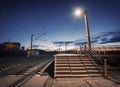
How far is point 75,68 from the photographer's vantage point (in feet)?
31.6

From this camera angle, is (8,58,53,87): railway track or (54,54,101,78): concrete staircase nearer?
(8,58,53,87): railway track

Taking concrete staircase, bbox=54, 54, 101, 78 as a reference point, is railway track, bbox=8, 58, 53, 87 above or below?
below

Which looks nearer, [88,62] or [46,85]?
[46,85]

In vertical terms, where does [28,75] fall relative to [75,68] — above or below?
below

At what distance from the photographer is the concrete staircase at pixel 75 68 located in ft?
29.4

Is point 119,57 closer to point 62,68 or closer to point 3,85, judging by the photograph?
point 62,68

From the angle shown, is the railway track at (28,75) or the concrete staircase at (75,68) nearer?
the railway track at (28,75)

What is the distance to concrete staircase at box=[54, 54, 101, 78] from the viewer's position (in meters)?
8.96

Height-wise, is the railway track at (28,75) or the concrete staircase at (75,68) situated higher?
the concrete staircase at (75,68)

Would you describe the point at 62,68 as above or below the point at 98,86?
above

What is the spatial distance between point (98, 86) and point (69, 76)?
258 centimetres

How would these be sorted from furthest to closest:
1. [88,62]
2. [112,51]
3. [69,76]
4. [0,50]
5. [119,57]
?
1. [0,50]
2. [112,51]
3. [119,57]
4. [88,62]
5. [69,76]

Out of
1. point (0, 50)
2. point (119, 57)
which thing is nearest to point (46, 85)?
point (119, 57)

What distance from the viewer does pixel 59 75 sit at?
28.6 feet
